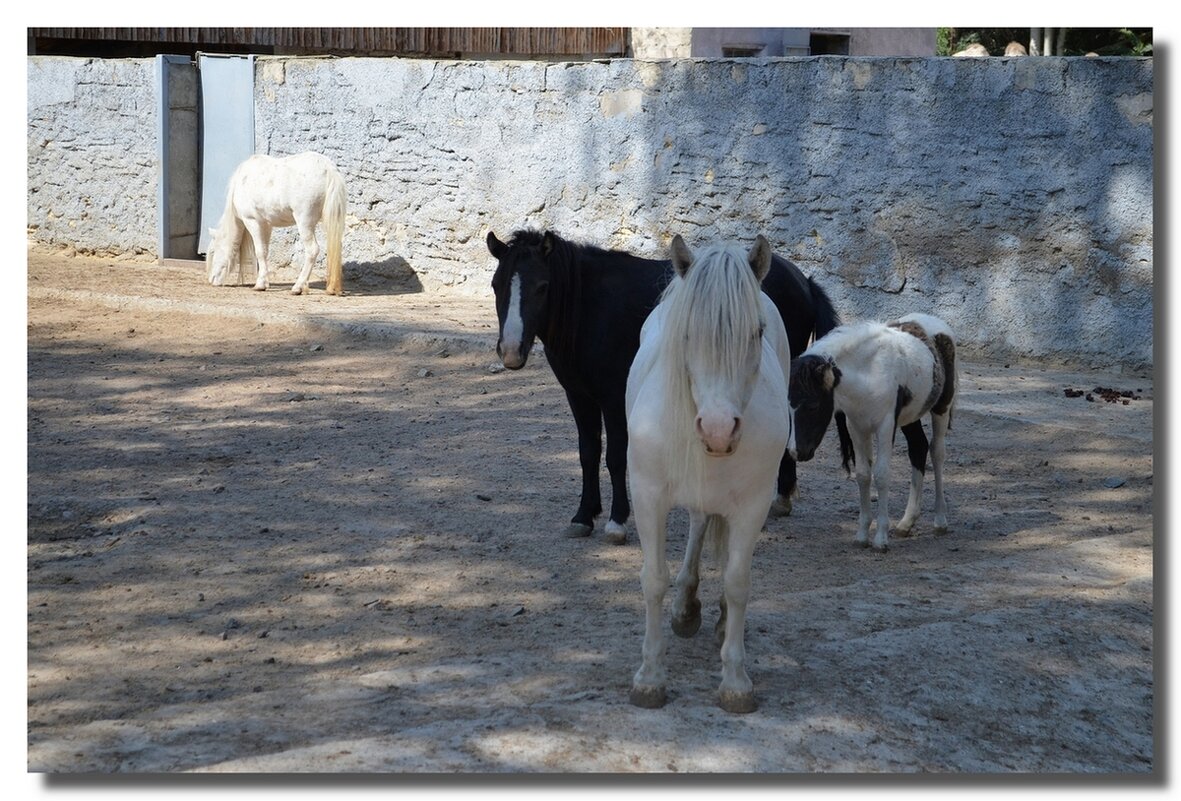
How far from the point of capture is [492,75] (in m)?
11.6

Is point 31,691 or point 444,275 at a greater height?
point 444,275

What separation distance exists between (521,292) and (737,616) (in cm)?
203

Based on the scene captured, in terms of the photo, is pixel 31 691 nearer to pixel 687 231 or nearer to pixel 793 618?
pixel 793 618

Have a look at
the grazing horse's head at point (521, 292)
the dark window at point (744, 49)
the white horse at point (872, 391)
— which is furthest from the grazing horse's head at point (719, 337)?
the dark window at point (744, 49)

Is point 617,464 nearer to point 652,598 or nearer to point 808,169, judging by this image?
point 652,598

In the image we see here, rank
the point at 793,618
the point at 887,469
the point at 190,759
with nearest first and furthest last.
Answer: the point at 190,759 → the point at 793,618 → the point at 887,469

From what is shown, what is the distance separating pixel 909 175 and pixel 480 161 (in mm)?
4315

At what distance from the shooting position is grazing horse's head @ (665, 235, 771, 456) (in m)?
3.38

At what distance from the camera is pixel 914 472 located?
5.98m

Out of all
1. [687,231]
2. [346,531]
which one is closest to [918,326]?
[346,531]

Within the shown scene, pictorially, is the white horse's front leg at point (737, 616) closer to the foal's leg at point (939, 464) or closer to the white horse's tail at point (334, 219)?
the foal's leg at point (939, 464)

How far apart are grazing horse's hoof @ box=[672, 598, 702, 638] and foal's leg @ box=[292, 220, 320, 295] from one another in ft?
27.0

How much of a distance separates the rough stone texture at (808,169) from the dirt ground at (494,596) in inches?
34.2

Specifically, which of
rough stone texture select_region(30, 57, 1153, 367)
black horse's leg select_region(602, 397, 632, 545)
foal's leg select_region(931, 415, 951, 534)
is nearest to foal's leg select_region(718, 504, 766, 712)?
black horse's leg select_region(602, 397, 632, 545)
